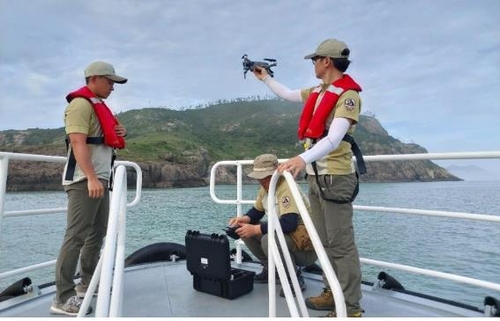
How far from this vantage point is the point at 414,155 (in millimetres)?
2688

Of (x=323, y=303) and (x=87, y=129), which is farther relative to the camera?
(x=323, y=303)

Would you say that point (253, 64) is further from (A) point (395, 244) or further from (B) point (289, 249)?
(A) point (395, 244)

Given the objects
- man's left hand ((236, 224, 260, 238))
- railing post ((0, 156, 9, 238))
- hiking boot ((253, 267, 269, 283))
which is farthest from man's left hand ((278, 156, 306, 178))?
railing post ((0, 156, 9, 238))

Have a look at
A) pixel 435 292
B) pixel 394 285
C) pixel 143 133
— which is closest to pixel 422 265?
pixel 435 292

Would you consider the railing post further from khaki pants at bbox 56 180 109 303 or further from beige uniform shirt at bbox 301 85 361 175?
beige uniform shirt at bbox 301 85 361 175

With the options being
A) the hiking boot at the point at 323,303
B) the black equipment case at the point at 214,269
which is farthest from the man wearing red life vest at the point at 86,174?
the hiking boot at the point at 323,303

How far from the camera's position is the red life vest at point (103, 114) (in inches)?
103

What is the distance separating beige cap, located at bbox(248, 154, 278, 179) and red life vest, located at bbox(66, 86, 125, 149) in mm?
1043

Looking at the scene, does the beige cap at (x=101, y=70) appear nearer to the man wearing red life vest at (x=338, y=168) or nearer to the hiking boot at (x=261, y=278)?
the man wearing red life vest at (x=338, y=168)

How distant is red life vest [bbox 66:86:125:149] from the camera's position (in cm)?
261

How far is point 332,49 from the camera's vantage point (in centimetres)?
235

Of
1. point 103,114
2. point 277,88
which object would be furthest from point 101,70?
point 277,88

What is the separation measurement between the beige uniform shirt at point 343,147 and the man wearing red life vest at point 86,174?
57.9 inches

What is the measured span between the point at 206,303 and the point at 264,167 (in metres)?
1.12
